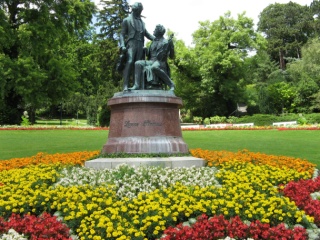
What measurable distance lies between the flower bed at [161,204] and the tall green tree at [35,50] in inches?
805

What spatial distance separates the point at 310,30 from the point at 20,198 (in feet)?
200

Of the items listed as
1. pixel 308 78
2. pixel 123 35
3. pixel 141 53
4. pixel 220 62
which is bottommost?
pixel 141 53

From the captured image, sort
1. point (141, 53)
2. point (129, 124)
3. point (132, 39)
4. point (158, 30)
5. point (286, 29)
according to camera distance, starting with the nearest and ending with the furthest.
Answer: point (129, 124)
point (158, 30)
point (132, 39)
point (141, 53)
point (286, 29)

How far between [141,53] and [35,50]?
65.0ft

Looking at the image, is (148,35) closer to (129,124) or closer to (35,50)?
(129,124)

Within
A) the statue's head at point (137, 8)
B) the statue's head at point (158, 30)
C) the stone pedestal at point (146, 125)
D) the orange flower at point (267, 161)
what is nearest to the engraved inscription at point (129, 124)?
the stone pedestal at point (146, 125)

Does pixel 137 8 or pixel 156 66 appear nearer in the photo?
pixel 156 66

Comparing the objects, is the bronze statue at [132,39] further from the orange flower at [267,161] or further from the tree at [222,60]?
the tree at [222,60]

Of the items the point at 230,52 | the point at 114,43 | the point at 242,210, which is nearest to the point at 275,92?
the point at 230,52

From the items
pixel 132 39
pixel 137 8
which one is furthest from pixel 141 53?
pixel 137 8

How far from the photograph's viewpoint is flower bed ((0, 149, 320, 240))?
470 cm

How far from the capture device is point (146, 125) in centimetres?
1003

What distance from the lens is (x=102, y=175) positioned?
7312mm

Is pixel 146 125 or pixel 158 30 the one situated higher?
pixel 158 30
